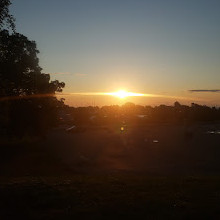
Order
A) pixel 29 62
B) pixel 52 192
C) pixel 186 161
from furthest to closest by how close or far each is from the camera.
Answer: pixel 29 62 < pixel 186 161 < pixel 52 192

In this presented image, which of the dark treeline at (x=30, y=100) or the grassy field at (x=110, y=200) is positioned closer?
the grassy field at (x=110, y=200)

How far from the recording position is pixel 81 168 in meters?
25.2

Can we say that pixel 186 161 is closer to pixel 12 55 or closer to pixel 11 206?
pixel 12 55

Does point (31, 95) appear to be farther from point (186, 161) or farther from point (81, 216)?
point (81, 216)

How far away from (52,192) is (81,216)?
2.33 meters

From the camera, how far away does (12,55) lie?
22.5 metres

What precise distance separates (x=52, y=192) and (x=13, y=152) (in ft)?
84.7

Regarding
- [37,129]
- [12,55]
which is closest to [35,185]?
[12,55]

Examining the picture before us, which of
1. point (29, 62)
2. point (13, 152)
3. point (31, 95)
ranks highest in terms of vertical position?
point (29, 62)

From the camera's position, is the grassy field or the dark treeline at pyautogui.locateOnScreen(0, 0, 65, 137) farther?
the dark treeline at pyautogui.locateOnScreen(0, 0, 65, 137)

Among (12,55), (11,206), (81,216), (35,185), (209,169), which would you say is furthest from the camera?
(209,169)

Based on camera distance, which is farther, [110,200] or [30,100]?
[30,100]

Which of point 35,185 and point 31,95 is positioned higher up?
point 31,95

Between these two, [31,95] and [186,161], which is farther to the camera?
[31,95]
